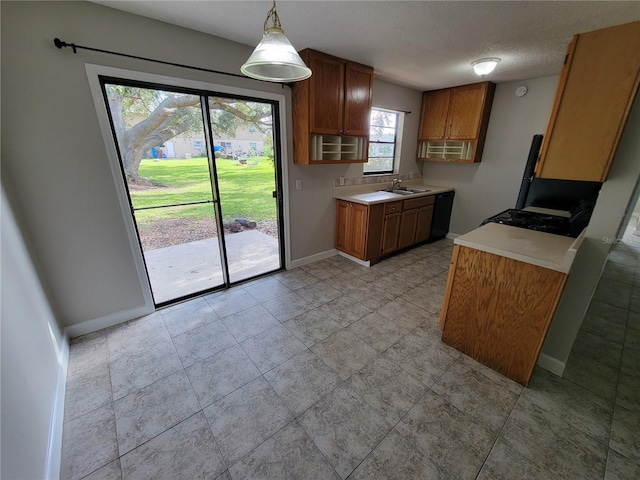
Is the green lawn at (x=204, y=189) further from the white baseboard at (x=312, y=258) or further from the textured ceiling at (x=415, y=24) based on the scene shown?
the textured ceiling at (x=415, y=24)

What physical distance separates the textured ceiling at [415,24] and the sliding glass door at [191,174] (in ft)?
2.00

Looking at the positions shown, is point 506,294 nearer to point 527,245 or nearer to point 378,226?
point 527,245

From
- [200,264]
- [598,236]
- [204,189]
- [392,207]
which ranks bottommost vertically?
[200,264]

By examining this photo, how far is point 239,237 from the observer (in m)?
4.01

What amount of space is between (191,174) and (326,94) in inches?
66.5

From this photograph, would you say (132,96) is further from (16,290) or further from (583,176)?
(583,176)

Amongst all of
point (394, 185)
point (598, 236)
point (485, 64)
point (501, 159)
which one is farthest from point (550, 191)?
point (394, 185)

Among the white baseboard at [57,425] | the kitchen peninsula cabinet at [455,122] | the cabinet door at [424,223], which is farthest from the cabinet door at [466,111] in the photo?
the white baseboard at [57,425]

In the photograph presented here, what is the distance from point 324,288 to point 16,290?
235cm

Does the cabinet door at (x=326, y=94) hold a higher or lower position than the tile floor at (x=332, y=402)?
higher

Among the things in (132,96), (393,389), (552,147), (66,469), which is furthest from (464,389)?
(132,96)

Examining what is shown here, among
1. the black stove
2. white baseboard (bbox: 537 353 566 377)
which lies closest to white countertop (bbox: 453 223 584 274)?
the black stove

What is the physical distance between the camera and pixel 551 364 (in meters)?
1.88

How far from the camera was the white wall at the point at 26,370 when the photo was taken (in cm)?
104
